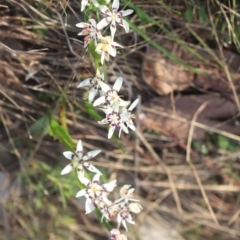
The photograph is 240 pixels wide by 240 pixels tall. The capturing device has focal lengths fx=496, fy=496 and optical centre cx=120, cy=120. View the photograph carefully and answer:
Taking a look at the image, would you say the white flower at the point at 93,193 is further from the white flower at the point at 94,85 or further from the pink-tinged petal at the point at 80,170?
the white flower at the point at 94,85

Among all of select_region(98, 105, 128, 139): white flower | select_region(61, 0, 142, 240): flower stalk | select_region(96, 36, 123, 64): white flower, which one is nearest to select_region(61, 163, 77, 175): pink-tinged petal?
select_region(61, 0, 142, 240): flower stalk

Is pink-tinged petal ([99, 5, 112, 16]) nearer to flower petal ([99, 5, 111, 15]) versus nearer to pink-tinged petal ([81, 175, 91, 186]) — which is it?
flower petal ([99, 5, 111, 15])

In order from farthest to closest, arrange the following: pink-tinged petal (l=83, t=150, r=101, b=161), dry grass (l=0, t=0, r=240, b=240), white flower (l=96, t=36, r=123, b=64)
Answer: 1. dry grass (l=0, t=0, r=240, b=240)
2. pink-tinged petal (l=83, t=150, r=101, b=161)
3. white flower (l=96, t=36, r=123, b=64)

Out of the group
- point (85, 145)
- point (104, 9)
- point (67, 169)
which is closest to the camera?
point (104, 9)

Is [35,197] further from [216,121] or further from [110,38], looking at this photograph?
[110,38]

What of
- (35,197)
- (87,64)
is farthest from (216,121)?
(35,197)

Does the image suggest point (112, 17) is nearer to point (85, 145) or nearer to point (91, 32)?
point (91, 32)

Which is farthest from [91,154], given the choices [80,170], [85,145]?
[85,145]

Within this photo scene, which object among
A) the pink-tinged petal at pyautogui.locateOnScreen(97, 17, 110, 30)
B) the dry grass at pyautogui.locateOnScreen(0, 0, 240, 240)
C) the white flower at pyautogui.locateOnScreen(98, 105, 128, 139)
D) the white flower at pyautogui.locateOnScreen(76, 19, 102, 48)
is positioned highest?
the pink-tinged petal at pyautogui.locateOnScreen(97, 17, 110, 30)
